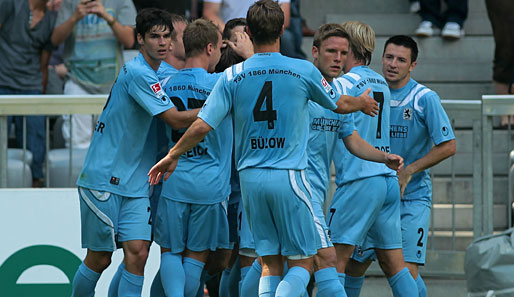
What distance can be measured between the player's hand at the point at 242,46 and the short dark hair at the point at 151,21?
53 cm

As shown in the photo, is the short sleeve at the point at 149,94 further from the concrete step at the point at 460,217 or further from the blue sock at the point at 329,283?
the concrete step at the point at 460,217

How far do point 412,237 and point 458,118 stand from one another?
1795 mm

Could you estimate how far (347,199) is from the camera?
7.48 metres

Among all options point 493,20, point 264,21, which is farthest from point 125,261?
point 493,20

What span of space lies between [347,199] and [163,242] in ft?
4.68

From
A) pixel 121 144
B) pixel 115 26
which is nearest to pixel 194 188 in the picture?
pixel 121 144

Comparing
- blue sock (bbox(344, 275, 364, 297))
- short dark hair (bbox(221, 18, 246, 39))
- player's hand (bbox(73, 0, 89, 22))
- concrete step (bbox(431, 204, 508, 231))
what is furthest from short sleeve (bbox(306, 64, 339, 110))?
player's hand (bbox(73, 0, 89, 22))

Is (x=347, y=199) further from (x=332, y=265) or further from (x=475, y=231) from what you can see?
(x=475, y=231)

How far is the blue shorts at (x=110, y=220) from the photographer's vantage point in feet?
23.7

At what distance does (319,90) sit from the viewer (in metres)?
6.42

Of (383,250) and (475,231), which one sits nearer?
(383,250)

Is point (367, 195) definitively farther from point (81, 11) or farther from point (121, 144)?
point (81, 11)

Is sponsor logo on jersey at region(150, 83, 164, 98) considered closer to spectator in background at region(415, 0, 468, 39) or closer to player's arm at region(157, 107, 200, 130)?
player's arm at region(157, 107, 200, 130)

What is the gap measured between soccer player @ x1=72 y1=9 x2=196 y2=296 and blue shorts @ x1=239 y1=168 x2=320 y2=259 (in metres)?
1.17
